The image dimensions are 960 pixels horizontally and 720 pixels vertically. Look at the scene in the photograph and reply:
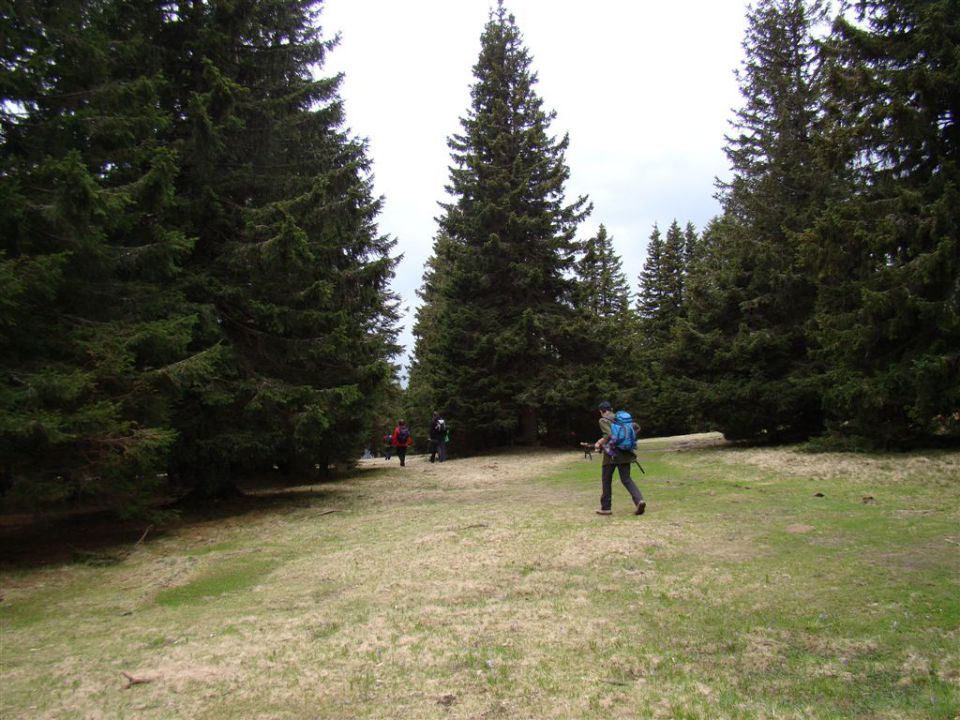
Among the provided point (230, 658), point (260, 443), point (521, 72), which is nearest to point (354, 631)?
point (230, 658)

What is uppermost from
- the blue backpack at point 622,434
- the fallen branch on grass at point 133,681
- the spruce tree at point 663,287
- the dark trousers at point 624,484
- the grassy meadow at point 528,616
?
the spruce tree at point 663,287

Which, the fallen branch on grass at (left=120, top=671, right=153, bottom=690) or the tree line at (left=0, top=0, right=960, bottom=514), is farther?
the tree line at (left=0, top=0, right=960, bottom=514)

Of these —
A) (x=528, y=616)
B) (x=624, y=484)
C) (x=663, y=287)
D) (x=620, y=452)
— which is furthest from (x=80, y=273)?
(x=663, y=287)

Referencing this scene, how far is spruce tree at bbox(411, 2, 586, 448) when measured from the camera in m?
22.2

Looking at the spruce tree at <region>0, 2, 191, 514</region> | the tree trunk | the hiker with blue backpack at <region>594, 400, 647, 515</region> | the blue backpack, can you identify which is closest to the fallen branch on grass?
the spruce tree at <region>0, 2, 191, 514</region>

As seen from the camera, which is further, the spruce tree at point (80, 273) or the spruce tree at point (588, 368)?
the spruce tree at point (588, 368)

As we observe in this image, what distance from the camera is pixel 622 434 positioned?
9.08 m

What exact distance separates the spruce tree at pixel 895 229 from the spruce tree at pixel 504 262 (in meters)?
10.3

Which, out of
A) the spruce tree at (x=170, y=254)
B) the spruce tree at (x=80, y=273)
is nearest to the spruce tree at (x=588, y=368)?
the spruce tree at (x=170, y=254)

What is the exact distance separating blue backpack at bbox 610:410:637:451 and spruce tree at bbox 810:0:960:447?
5.75 m

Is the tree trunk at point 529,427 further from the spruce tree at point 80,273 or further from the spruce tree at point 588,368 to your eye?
the spruce tree at point 80,273

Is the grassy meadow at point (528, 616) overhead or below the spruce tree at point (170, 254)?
below

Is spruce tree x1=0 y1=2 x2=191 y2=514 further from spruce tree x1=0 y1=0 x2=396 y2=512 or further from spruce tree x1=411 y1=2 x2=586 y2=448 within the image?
spruce tree x1=411 y1=2 x2=586 y2=448

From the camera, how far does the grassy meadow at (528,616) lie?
378 centimetres
